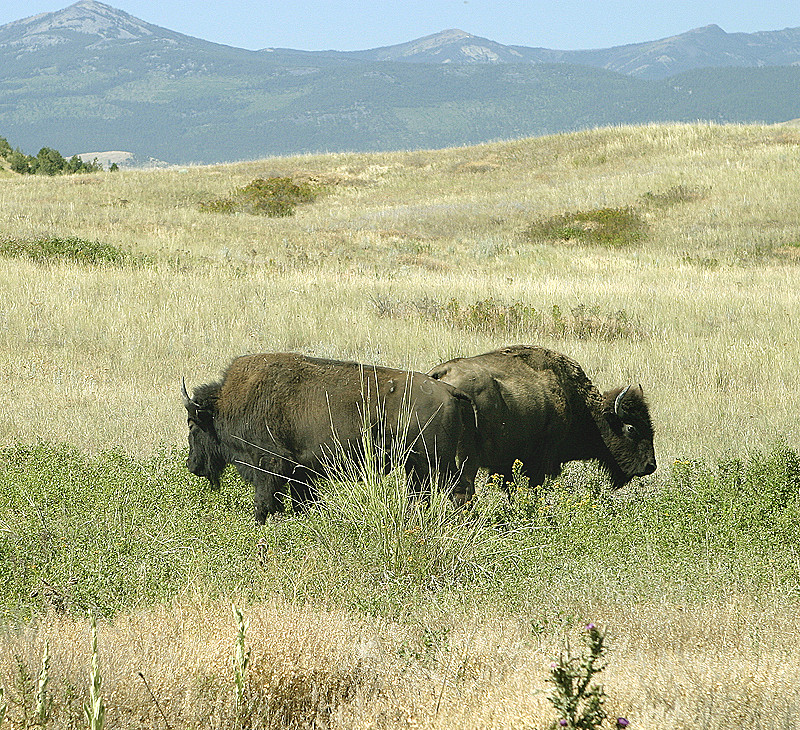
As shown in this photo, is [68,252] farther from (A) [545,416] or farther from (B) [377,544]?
(B) [377,544]

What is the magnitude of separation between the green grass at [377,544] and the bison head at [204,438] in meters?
0.29

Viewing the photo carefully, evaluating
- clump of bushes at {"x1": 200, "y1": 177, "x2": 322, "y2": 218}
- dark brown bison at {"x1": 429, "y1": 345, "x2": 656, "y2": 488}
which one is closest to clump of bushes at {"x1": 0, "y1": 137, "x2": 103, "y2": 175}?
clump of bushes at {"x1": 200, "y1": 177, "x2": 322, "y2": 218}

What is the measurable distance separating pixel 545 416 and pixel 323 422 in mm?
1767

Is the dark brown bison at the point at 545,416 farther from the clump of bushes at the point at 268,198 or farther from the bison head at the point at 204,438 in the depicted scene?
the clump of bushes at the point at 268,198

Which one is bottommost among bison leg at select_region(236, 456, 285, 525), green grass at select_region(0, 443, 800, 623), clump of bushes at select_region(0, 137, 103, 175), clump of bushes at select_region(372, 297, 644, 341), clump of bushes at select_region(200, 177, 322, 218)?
green grass at select_region(0, 443, 800, 623)

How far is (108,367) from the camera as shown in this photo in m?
11.3

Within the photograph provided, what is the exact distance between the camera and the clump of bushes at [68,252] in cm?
1870

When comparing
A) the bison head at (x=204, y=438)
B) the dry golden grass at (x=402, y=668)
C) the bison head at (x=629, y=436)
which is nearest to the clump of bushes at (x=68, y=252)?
the bison head at (x=204, y=438)

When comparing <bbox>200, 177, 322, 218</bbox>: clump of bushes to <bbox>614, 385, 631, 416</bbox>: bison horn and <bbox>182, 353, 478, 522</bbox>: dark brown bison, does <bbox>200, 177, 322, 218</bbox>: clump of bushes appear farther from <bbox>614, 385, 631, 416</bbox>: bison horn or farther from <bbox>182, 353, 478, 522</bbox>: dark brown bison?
<bbox>182, 353, 478, 522</bbox>: dark brown bison

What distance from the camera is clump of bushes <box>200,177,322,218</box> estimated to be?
36.2 metres

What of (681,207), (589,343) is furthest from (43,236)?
(681,207)

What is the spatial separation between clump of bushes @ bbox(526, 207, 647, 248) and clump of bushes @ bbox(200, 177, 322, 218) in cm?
1126

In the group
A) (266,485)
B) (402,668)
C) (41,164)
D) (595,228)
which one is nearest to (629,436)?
(266,485)

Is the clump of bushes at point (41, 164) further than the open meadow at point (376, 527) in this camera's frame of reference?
Yes
